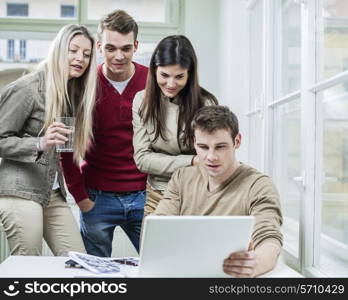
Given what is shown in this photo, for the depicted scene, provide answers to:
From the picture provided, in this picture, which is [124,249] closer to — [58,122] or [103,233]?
[103,233]

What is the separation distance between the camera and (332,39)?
168 centimetres

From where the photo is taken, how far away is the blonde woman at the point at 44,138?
2000 millimetres

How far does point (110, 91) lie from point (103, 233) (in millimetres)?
649

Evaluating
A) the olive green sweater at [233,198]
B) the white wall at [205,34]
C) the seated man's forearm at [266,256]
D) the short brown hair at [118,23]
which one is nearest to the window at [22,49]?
the white wall at [205,34]

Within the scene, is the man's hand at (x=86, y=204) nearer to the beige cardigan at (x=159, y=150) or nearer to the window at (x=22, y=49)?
the beige cardigan at (x=159, y=150)

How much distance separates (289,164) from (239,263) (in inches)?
37.5

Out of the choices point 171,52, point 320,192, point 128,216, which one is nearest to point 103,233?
point 128,216

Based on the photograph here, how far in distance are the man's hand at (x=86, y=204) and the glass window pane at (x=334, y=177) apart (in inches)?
41.3

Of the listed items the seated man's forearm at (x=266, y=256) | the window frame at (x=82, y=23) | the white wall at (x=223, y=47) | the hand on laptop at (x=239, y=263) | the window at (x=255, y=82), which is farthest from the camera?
the window frame at (x=82, y=23)

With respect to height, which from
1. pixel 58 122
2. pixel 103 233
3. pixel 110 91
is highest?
pixel 110 91

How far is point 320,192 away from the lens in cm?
178

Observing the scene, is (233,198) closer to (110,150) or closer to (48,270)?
(48,270)

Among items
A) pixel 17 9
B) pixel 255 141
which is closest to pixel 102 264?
pixel 255 141

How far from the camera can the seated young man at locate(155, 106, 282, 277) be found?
161cm
